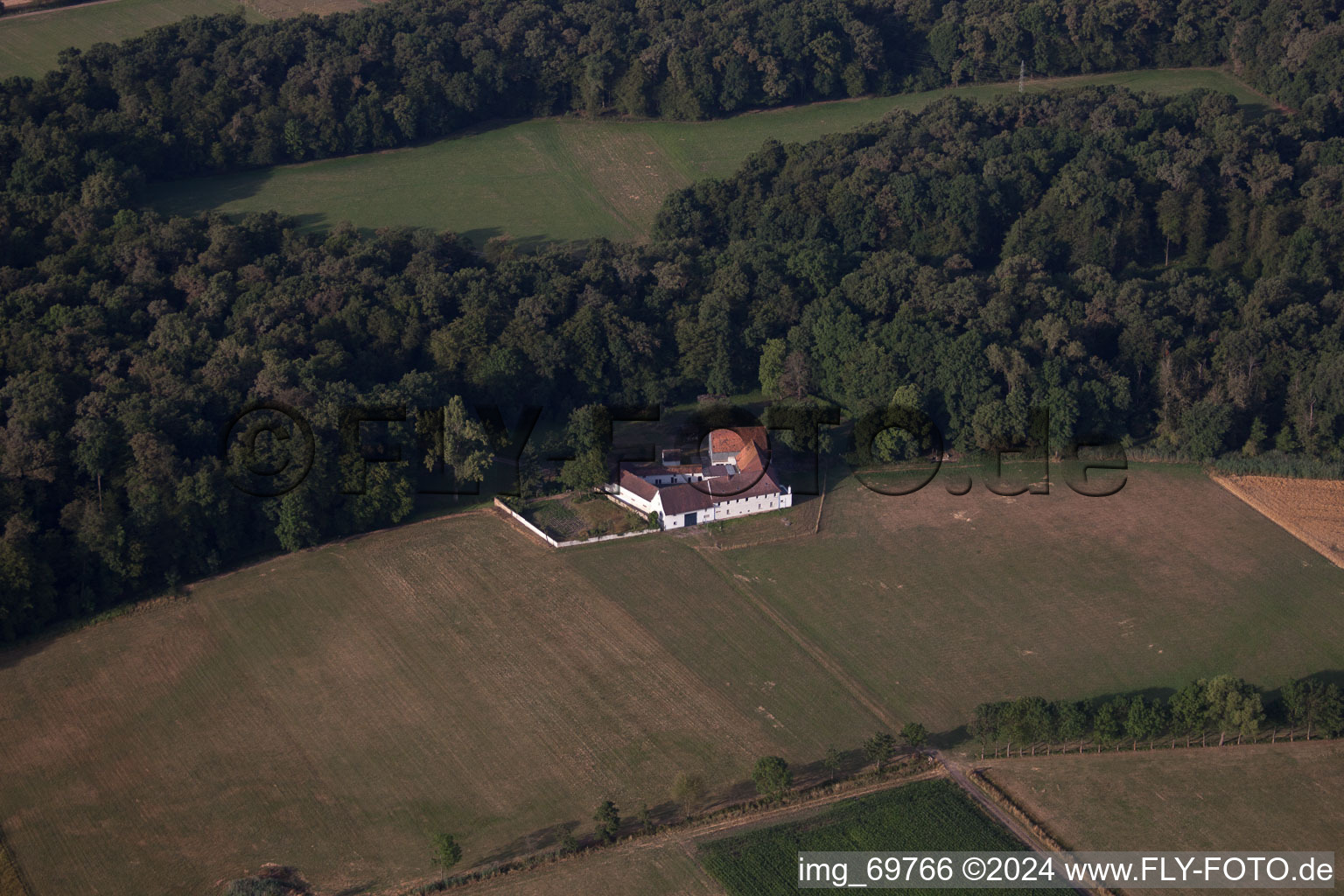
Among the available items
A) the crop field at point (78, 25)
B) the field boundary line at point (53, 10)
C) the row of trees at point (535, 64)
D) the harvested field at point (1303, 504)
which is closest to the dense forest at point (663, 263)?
the row of trees at point (535, 64)

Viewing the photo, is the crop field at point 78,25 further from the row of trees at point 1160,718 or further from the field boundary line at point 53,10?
the row of trees at point 1160,718

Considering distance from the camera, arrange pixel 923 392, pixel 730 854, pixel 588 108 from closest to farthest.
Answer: pixel 730 854 < pixel 923 392 < pixel 588 108

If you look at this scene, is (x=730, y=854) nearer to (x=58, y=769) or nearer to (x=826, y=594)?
(x=826, y=594)

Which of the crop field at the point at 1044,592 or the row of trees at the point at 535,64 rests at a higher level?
the row of trees at the point at 535,64

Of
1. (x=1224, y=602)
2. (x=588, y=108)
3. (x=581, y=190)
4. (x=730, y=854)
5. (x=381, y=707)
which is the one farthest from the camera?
(x=588, y=108)

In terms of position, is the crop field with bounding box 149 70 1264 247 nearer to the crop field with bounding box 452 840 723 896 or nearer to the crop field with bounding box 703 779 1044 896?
the crop field with bounding box 703 779 1044 896

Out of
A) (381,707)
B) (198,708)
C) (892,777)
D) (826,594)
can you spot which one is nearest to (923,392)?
(826,594)

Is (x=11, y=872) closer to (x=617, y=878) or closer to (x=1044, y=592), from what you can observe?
(x=617, y=878)
